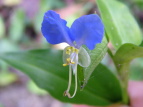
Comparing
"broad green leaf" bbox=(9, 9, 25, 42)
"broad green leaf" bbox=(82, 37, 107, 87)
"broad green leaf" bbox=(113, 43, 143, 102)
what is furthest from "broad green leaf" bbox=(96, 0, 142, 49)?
"broad green leaf" bbox=(9, 9, 25, 42)

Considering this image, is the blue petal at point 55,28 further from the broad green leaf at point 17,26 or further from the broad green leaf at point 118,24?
the broad green leaf at point 17,26

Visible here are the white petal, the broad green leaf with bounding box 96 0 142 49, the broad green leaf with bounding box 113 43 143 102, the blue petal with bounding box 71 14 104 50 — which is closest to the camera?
the blue petal with bounding box 71 14 104 50

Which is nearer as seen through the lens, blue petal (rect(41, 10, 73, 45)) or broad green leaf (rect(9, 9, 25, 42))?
blue petal (rect(41, 10, 73, 45))

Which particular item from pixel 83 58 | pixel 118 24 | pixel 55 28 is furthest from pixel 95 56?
pixel 118 24

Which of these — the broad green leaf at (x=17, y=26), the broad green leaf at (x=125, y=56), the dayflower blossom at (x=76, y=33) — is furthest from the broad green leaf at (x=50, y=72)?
the broad green leaf at (x=17, y=26)

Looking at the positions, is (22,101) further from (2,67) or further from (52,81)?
(52,81)

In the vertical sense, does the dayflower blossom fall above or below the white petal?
above

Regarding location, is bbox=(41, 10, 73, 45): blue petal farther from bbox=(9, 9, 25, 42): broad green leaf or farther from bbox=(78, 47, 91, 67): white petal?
bbox=(9, 9, 25, 42): broad green leaf
